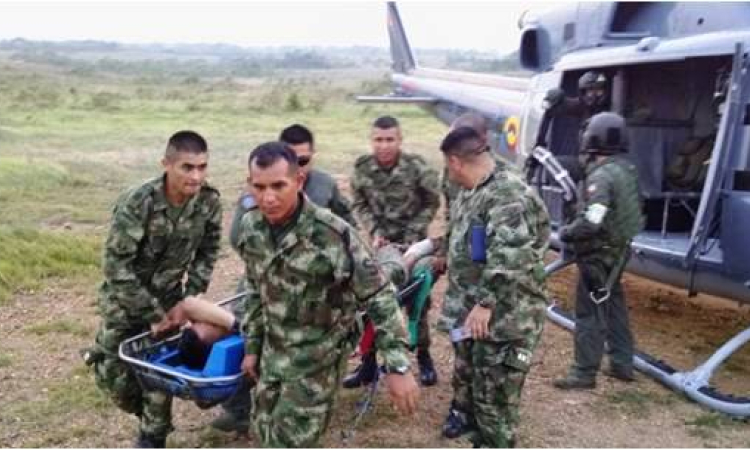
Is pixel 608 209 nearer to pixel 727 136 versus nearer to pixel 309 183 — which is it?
pixel 727 136

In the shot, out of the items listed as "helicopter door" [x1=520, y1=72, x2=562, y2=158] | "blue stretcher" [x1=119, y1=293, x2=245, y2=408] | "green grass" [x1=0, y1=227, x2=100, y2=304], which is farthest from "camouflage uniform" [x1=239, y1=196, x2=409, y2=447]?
"green grass" [x1=0, y1=227, x2=100, y2=304]

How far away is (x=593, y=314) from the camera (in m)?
5.04

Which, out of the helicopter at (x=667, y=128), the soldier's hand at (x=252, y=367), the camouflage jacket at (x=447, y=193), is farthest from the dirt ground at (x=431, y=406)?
the soldier's hand at (x=252, y=367)

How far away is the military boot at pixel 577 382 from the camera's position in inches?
201

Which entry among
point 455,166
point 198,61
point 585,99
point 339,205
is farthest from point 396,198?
point 198,61

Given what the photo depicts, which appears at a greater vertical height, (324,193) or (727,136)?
(727,136)

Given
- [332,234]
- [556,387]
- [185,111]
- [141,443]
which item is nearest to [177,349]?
[141,443]

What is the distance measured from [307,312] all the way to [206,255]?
1.26 m

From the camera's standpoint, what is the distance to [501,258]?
368 centimetres

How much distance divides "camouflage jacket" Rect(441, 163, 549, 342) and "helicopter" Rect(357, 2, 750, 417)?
Answer: 1.45 meters

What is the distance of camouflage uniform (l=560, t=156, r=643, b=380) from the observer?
4.76 m

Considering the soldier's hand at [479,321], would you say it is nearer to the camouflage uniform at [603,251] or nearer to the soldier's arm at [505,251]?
the soldier's arm at [505,251]

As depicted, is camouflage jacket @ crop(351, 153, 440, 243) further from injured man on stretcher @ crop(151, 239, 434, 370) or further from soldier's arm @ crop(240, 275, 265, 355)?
soldier's arm @ crop(240, 275, 265, 355)

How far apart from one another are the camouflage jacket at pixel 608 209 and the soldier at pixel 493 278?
0.75m
